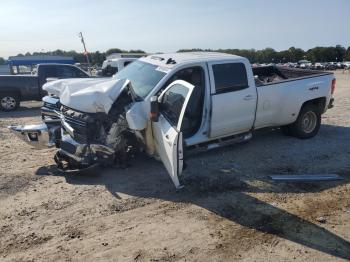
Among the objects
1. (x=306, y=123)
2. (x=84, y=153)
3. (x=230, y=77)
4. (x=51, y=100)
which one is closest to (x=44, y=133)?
(x=51, y=100)

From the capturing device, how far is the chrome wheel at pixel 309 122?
897 centimetres

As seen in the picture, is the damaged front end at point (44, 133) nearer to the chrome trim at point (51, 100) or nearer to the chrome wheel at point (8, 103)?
the chrome trim at point (51, 100)

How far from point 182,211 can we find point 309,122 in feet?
16.3

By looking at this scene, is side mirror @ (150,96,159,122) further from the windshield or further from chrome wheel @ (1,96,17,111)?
chrome wheel @ (1,96,17,111)

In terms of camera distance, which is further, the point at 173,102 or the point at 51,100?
the point at 51,100

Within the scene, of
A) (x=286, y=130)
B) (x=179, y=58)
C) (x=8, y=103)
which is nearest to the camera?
(x=179, y=58)

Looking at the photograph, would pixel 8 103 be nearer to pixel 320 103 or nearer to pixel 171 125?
pixel 320 103

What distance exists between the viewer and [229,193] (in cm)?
584

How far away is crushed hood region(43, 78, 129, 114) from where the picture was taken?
20.2 feet

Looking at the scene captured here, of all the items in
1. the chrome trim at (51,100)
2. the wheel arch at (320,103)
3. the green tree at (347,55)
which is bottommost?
the green tree at (347,55)

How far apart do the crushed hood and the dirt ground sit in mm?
1152

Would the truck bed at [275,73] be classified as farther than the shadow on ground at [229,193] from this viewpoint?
Yes

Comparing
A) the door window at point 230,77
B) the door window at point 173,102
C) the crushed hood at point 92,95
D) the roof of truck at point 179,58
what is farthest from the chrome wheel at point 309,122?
the crushed hood at point 92,95

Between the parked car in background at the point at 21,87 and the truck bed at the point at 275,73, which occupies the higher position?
the truck bed at the point at 275,73
